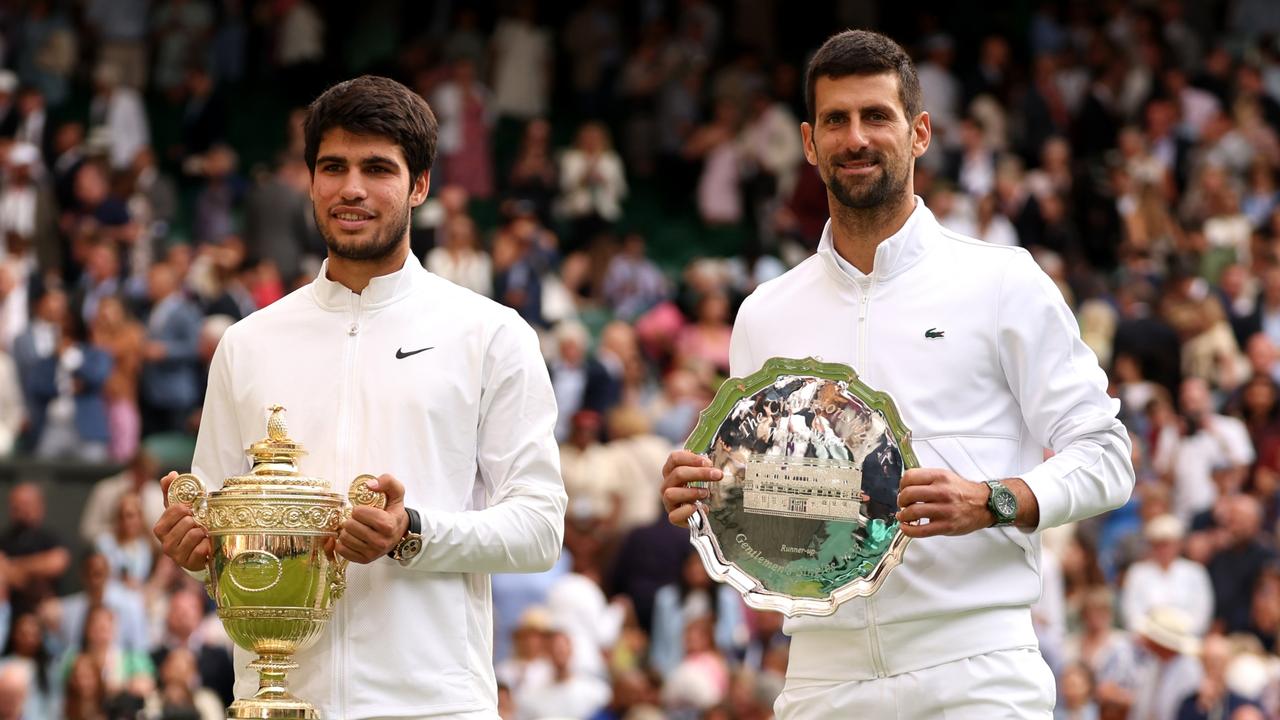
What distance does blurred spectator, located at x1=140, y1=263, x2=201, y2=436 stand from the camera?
1555cm

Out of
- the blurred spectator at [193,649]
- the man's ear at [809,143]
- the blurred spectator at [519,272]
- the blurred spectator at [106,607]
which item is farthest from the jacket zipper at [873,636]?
the blurred spectator at [519,272]

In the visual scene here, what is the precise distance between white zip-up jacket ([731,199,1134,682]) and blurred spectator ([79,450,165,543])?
929 centimetres

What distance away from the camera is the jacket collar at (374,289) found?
16.8 feet

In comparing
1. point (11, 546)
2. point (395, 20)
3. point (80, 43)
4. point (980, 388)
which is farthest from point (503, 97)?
point (980, 388)

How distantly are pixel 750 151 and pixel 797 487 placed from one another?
17513mm

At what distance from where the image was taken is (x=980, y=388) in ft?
16.4

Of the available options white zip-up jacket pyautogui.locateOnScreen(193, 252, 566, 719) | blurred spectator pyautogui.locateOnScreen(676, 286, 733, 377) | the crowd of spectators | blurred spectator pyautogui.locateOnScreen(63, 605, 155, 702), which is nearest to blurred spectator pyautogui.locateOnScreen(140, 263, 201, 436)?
the crowd of spectators

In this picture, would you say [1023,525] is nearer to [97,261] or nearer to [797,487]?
[797,487]

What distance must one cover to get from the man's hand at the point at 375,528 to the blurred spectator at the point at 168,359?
1111 centimetres

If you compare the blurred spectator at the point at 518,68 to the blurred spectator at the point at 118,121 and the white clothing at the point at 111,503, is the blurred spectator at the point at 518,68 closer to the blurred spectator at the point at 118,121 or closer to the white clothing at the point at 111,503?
the blurred spectator at the point at 118,121

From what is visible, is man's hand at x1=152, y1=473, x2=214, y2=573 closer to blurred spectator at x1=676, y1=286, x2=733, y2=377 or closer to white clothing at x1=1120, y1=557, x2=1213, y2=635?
white clothing at x1=1120, y1=557, x2=1213, y2=635

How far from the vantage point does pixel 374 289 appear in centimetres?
513

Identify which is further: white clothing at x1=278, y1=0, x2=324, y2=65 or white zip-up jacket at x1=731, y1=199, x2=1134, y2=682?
white clothing at x1=278, y1=0, x2=324, y2=65

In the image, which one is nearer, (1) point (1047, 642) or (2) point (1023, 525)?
(2) point (1023, 525)
